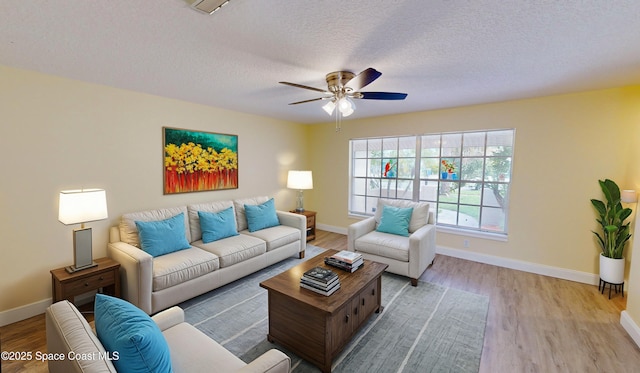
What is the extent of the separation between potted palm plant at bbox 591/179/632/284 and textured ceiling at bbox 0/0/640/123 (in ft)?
4.00

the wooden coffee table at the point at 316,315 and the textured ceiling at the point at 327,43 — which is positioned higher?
the textured ceiling at the point at 327,43

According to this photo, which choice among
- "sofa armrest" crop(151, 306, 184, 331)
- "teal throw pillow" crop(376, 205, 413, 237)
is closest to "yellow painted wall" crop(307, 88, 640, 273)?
"teal throw pillow" crop(376, 205, 413, 237)

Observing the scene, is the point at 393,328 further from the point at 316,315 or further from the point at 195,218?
the point at 195,218

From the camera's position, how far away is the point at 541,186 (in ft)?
11.5

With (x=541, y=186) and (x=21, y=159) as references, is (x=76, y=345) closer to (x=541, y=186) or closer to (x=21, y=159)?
(x=21, y=159)

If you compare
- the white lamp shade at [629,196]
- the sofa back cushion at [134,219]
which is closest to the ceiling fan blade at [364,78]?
the sofa back cushion at [134,219]

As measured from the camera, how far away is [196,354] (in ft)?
4.71

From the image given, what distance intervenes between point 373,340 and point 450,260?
7.88 ft

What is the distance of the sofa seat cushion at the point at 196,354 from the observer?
1.35 metres

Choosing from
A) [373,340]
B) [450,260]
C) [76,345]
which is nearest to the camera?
[76,345]

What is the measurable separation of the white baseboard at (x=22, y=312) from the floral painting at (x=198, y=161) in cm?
158

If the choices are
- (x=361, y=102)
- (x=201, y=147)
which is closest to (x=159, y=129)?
(x=201, y=147)

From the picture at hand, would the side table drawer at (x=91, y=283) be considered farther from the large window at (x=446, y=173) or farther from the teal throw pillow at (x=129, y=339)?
the large window at (x=446, y=173)

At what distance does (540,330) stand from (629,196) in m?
1.83
